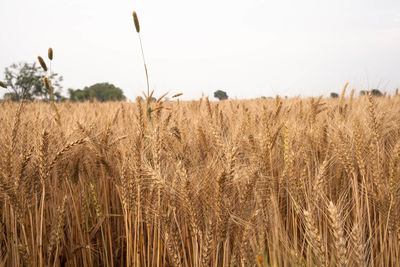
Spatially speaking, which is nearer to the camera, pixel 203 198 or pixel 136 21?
pixel 203 198

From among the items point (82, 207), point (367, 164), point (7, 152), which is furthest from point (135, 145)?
point (367, 164)

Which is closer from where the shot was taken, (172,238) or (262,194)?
(172,238)

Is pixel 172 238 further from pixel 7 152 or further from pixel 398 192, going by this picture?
pixel 398 192

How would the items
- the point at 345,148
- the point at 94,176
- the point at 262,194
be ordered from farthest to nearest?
the point at 94,176, the point at 345,148, the point at 262,194

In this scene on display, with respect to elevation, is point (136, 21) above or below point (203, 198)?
above

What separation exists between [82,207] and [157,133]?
0.81 metres

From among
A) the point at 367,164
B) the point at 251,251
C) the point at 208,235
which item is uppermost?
the point at 367,164

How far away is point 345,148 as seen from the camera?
4.17ft

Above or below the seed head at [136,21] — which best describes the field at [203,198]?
below

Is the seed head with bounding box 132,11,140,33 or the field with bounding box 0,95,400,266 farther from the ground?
the seed head with bounding box 132,11,140,33

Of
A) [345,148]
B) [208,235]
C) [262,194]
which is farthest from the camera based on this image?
[345,148]

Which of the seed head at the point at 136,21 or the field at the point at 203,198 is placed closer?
the field at the point at 203,198

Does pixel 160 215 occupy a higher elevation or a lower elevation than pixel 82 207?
higher

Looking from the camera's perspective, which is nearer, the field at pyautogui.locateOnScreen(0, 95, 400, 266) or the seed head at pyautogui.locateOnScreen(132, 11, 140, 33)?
the field at pyautogui.locateOnScreen(0, 95, 400, 266)
